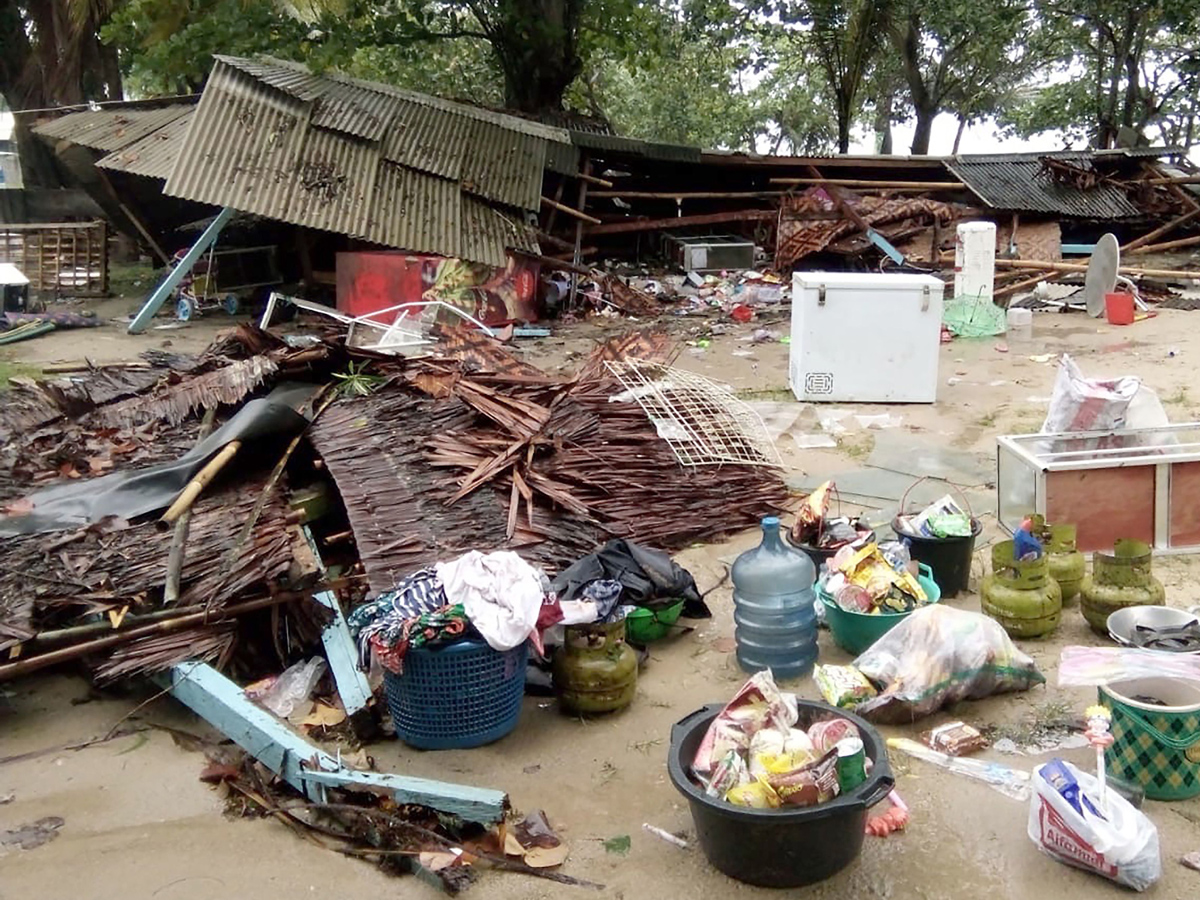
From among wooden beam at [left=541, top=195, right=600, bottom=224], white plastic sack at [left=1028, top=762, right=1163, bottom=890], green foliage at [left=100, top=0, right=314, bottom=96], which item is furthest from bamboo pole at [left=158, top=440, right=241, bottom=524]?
green foliage at [left=100, top=0, right=314, bottom=96]

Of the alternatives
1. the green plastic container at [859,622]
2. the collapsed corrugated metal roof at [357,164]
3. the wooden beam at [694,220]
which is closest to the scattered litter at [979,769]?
the green plastic container at [859,622]

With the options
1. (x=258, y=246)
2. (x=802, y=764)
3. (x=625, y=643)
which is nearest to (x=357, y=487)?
(x=625, y=643)

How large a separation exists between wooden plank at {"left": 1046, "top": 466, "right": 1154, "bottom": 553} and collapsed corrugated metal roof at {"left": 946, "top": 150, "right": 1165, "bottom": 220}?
38.8 ft

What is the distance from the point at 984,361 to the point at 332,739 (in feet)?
26.8

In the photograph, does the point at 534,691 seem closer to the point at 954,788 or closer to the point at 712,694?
the point at 712,694

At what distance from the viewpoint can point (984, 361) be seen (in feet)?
34.1

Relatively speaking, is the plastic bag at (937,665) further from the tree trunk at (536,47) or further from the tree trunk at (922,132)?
the tree trunk at (922,132)

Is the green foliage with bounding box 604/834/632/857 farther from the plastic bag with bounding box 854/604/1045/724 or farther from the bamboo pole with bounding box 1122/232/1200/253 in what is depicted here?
the bamboo pole with bounding box 1122/232/1200/253

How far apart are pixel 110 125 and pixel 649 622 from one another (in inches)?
534

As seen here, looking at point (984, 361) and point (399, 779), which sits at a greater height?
point (984, 361)

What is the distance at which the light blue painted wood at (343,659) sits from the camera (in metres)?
4.07

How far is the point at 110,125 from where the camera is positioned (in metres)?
14.9

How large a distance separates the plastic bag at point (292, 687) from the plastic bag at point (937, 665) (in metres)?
2.18

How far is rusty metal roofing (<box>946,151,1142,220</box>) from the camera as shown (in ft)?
53.4
